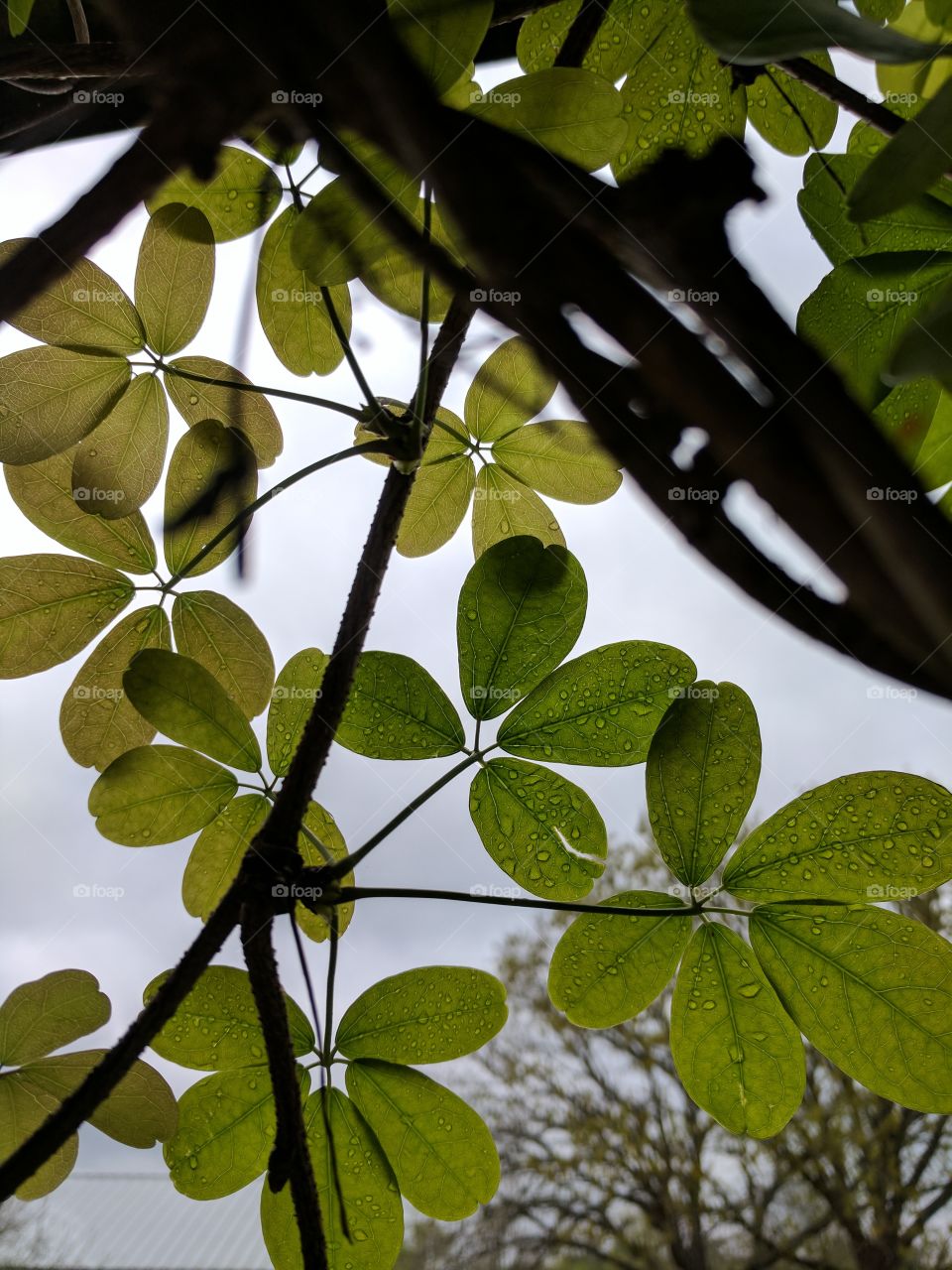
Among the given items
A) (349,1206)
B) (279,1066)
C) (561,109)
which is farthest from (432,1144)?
(561,109)

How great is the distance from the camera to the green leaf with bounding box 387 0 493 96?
0.31 meters

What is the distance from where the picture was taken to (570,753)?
44 centimetres

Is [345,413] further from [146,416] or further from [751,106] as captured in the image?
[751,106]

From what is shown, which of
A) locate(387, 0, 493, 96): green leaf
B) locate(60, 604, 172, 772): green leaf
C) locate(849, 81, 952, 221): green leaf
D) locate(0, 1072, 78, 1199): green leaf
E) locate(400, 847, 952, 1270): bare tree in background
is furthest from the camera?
Result: locate(400, 847, 952, 1270): bare tree in background

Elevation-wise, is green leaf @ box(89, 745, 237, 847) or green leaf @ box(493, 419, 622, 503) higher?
green leaf @ box(493, 419, 622, 503)

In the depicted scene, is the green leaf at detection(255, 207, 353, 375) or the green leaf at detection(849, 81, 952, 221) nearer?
the green leaf at detection(849, 81, 952, 221)

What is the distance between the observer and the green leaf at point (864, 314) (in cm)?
33

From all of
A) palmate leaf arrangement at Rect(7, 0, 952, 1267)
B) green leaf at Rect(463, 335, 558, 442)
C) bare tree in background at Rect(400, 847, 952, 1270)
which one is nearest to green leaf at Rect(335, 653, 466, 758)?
palmate leaf arrangement at Rect(7, 0, 952, 1267)

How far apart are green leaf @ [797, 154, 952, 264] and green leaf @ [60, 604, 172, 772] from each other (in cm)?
42

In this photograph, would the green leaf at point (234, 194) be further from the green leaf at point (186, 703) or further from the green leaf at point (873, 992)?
the green leaf at point (873, 992)

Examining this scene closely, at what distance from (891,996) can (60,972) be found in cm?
41

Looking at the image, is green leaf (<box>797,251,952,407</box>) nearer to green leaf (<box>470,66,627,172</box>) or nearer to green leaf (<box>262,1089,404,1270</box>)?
green leaf (<box>470,66,627,172</box>)

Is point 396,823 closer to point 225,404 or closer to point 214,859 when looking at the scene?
point 214,859

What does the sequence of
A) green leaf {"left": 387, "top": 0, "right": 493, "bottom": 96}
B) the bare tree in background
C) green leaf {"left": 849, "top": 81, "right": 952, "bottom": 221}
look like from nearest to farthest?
Result: green leaf {"left": 849, "top": 81, "right": 952, "bottom": 221} < green leaf {"left": 387, "top": 0, "right": 493, "bottom": 96} < the bare tree in background
